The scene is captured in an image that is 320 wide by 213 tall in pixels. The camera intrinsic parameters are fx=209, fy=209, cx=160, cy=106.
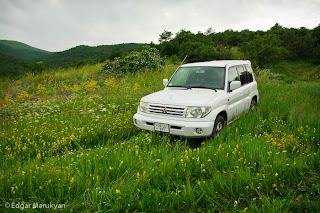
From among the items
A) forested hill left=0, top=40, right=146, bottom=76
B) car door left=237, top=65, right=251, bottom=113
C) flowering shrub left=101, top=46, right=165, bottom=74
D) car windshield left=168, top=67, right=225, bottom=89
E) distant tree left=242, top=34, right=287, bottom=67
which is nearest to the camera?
car windshield left=168, top=67, right=225, bottom=89

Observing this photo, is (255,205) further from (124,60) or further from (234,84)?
(124,60)

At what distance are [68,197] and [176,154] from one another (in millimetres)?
1686

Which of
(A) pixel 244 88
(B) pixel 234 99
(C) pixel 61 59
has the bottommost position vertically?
(B) pixel 234 99

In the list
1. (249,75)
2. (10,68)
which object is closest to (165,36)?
(10,68)

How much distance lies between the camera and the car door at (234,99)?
5021mm

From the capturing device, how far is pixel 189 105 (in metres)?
4.16

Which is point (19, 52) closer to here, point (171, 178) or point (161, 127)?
point (161, 127)

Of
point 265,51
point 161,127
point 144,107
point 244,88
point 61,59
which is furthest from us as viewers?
point 61,59

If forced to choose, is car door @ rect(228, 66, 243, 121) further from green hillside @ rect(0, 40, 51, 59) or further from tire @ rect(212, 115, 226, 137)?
green hillside @ rect(0, 40, 51, 59)

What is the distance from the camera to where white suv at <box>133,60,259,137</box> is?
4121 millimetres

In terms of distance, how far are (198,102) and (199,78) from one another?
1.48 m

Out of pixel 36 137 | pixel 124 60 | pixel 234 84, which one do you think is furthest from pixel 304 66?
pixel 36 137

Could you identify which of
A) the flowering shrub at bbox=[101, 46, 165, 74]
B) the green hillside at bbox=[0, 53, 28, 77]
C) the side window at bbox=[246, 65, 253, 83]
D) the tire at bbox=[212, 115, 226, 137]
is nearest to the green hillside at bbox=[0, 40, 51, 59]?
the green hillside at bbox=[0, 53, 28, 77]

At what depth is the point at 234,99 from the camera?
205 inches
